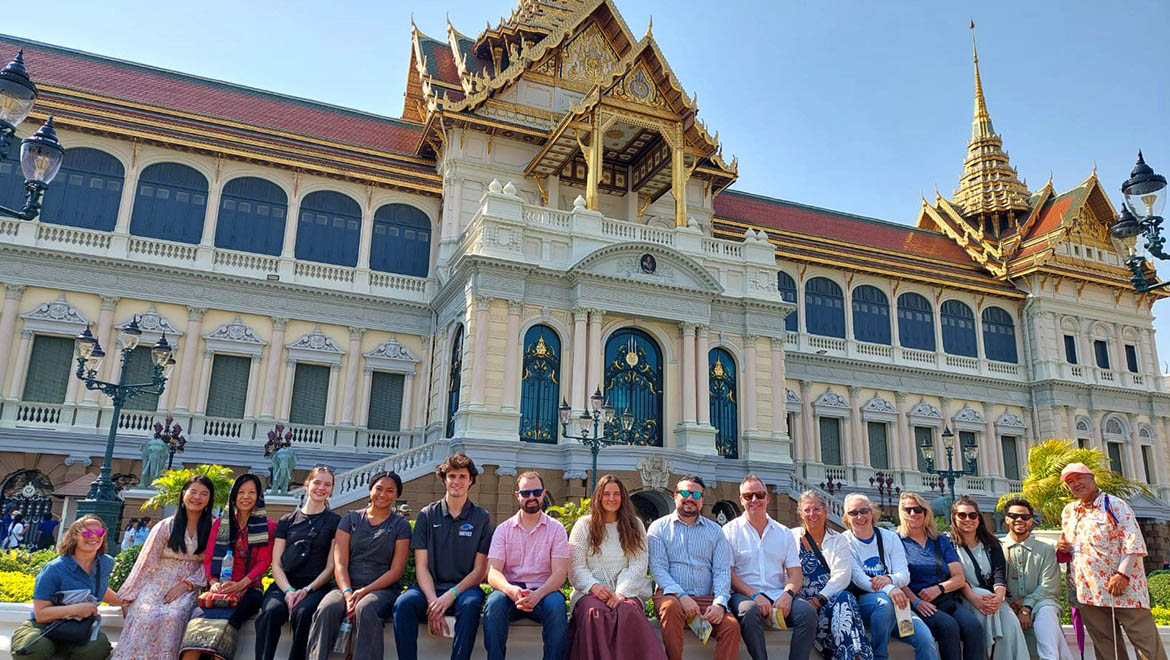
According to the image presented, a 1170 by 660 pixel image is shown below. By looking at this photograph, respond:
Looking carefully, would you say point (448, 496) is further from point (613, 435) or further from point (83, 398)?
point (83, 398)

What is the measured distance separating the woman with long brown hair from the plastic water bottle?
2.62 m

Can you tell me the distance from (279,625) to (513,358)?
13.9 meters

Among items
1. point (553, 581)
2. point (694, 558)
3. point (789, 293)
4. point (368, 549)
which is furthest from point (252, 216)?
point (694, 558)

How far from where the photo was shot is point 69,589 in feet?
19.0

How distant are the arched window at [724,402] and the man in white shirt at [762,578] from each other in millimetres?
14772

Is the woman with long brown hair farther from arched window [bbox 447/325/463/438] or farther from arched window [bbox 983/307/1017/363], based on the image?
arched window [bbox 983/307/1017/363]

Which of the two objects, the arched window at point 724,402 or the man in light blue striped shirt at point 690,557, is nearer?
the man in light blue striped shirt at point 690,557

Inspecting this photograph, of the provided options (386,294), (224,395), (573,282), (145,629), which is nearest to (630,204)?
(573,282)

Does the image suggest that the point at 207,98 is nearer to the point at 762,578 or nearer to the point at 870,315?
the point at 870,315

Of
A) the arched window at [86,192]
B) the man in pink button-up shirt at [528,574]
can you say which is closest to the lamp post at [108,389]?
the man in pink button-up shirt at [528,574]

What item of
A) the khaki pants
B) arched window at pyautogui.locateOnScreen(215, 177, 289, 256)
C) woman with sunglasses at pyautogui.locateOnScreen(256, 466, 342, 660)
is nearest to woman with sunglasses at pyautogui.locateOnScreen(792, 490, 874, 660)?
the khaki pants

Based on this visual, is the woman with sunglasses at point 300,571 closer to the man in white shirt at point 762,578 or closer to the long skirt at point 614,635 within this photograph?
the long skirt at point 614,635

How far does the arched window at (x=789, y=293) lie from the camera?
29391mm

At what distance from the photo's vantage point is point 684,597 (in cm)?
614
